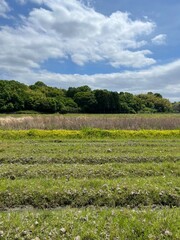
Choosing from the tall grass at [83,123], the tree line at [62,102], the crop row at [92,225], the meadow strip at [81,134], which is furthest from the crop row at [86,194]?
the tree line at [62,102]

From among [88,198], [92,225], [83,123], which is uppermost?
[83,123]

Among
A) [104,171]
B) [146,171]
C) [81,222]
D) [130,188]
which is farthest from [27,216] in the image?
[146,171]

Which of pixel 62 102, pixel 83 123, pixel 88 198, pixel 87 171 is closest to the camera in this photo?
pixel 88 198

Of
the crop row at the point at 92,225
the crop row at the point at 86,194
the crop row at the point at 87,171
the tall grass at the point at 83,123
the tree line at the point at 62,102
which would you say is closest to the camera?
the crop row at the point at 92,225

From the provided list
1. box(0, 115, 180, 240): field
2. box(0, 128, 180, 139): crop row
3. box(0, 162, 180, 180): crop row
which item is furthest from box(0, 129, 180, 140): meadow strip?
box(0, 162, 180, 180): crop row

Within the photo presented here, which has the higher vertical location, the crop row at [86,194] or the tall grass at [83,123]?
the tall grass at [83,123]

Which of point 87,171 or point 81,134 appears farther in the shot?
point 81,134

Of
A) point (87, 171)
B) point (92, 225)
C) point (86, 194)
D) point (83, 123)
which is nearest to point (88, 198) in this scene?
point (86, 194)

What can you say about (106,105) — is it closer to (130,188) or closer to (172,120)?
(172,120)

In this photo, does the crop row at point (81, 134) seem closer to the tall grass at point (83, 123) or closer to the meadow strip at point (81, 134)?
the meadow strip at point (81, 134)

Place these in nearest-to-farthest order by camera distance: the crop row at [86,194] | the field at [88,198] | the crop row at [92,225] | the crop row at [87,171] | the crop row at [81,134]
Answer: the crop row at [92,225]
the field at [88,198]
the crop row at [86,194]
the crop row at [87,171]
the crop row at [81,134]

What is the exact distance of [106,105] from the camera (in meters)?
76.9

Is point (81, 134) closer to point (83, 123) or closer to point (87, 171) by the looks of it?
point (83, 123)

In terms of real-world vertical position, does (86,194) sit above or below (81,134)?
below
